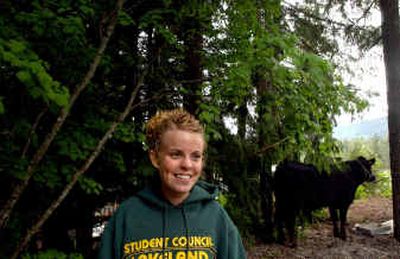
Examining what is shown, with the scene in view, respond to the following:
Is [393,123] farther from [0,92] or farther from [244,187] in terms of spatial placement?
[0,92]

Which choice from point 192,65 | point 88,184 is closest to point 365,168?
point 192,65

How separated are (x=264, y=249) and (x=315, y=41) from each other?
5.23 metres

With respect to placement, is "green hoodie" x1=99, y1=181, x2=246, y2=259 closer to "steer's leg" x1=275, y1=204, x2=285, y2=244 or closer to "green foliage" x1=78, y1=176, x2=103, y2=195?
"green foliage" x1=78, y1=176, x2=103, y2=195

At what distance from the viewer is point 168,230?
247 centimetres

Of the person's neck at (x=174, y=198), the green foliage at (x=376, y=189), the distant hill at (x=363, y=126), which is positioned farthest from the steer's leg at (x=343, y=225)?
the person's neck at (x=174, y=198)

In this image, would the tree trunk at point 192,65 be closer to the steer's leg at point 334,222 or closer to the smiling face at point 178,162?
the smiling face at point 178,162

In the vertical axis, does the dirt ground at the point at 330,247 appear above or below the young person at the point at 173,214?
below

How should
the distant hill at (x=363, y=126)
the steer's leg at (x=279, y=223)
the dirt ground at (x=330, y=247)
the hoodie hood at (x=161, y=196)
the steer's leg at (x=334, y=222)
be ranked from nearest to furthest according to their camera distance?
the hoodie hood at (x=161, y=196), the distant hill at (x=363, y=126), the dirt ground at (x=330, y=247), the steer's leg at (x=279, y=223), the steer's leg at (x=334, y=222)

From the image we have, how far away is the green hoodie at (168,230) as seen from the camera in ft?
7.97

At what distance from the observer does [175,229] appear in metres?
2.48

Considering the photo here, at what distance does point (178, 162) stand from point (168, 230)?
36 centimetres

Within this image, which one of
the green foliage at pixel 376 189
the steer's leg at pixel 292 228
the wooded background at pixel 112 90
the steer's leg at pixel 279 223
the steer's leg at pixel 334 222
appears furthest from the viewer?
the green foliage at pixel 376 189

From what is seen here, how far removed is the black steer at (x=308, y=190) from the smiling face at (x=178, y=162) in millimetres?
7362

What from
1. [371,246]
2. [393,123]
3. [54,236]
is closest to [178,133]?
[54,236]
